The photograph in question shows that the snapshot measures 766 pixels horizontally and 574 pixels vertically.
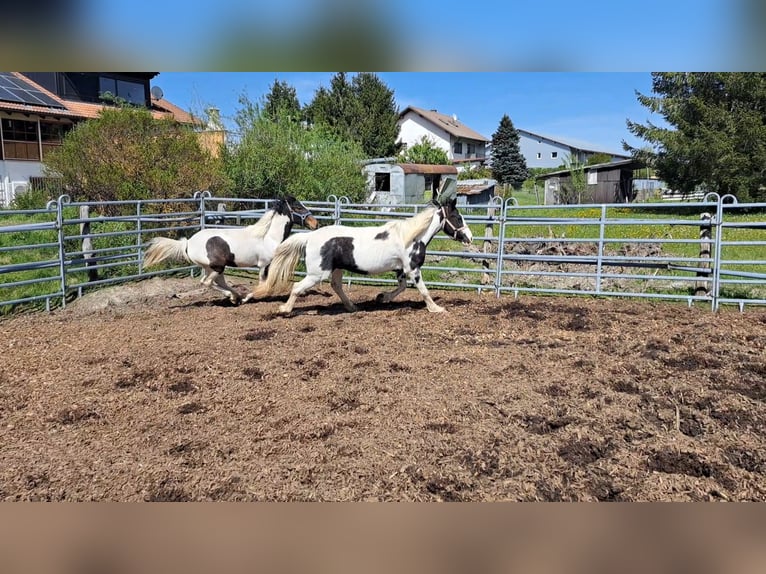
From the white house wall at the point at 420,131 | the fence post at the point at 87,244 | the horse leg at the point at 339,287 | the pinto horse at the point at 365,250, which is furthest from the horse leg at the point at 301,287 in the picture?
the white house wall at the point at 420,131

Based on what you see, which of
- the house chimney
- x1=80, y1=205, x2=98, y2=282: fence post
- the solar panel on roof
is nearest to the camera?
x1=80, y1=205, x2=98, y2=282: fence post

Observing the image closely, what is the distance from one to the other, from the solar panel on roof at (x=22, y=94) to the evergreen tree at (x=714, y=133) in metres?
17.0

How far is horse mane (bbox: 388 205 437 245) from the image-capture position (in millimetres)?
6504

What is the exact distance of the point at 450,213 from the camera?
6750mm

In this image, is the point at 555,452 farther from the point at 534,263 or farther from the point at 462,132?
the point at 462,132

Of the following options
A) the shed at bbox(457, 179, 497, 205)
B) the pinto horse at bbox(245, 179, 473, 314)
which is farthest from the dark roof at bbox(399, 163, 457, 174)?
the pinto horse at bbox(245, 179, 473, 314)

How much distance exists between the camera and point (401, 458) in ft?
9.45

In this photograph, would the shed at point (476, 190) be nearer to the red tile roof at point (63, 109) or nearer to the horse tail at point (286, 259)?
the red tile roof at point (63, 109)

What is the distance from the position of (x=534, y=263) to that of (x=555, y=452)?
7.42 meters

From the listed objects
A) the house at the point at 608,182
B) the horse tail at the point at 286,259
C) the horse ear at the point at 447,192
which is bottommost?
the horse tail at the point at 286,259

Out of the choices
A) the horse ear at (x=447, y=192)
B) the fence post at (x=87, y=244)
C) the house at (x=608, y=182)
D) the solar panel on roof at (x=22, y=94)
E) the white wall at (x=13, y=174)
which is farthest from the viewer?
the house at (x=608, y=182)

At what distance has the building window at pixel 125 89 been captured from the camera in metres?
20.2

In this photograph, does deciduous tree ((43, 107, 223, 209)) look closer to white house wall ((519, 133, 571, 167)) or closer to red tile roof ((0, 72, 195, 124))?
red tile roof ((0, 72, 195, 124))

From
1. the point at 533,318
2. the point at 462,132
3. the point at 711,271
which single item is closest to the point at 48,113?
the point at 533,318
